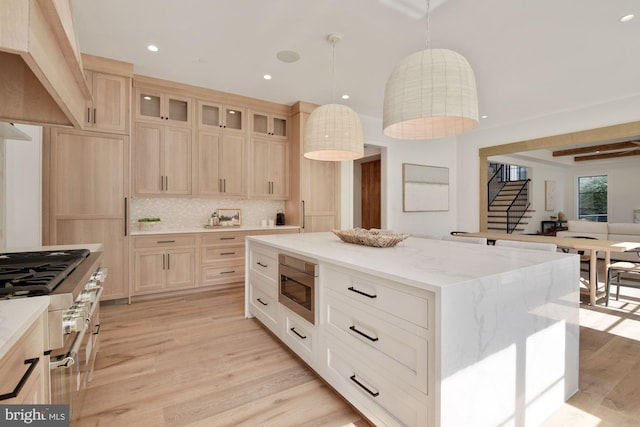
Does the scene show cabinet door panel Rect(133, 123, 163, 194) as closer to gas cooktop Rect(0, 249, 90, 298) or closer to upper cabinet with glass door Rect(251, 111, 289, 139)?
upper cabinet with glass door Rect(251, 111, 289, 139)

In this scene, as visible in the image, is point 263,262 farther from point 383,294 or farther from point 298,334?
point 383,294

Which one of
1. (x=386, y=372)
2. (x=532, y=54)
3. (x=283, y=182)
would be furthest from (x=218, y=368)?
(x=532, y=54)

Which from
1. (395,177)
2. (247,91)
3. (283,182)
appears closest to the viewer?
(247,91)

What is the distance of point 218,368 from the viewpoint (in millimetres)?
2104

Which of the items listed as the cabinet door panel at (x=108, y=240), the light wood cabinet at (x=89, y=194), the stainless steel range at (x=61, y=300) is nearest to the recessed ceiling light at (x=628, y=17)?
the stainless steel range at (x=61, y=300)

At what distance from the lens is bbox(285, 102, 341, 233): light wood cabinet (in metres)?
4.72

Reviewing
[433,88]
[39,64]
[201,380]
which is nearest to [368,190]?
[433,88]

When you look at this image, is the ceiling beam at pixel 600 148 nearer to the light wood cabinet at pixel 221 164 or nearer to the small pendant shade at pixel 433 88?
the small pendant shade at pixel 433 88

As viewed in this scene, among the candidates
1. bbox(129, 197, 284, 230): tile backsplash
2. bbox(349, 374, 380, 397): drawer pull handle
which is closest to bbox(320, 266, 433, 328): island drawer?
bbox(349, 374, 380, 397): drawer pull handle

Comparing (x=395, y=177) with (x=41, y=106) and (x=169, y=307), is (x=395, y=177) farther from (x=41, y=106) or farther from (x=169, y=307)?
(x=41, y=106)

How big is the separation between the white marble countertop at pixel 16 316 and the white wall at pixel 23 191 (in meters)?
2.14

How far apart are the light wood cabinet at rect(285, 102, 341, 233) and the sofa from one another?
5488 mm

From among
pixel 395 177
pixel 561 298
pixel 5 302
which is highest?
pixel 395 177

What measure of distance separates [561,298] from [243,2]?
306 centimetres
